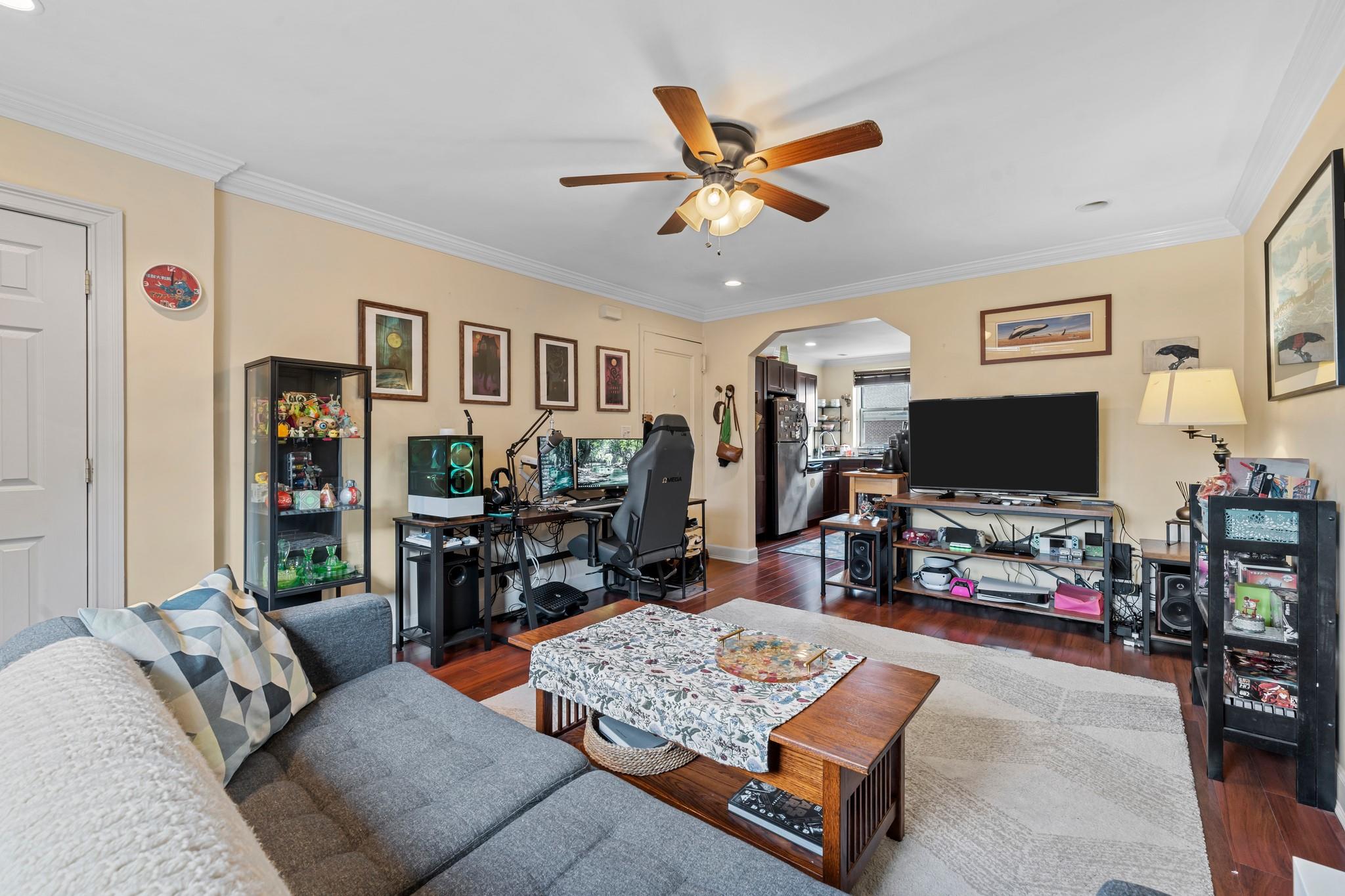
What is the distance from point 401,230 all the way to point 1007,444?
13.5 ft

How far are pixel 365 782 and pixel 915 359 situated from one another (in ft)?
14.4

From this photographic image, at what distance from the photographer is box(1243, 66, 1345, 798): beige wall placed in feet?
6.17

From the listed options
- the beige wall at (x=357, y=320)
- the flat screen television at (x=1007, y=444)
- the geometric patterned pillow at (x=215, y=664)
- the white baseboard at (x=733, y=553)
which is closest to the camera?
the geometric patterned pillow at (x=215, y=664)

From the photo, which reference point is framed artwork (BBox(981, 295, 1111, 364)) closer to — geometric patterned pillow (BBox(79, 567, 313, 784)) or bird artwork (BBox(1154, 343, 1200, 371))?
bird artwork (BBox(1154, 343, 1200, 371))

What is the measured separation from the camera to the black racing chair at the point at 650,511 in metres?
3.44

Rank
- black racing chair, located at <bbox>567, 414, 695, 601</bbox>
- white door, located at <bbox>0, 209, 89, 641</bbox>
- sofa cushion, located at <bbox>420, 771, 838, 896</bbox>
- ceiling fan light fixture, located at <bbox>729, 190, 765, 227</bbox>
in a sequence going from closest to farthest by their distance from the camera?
sofa cushion, located at <bbox>420, 771, 838, 896</bbox> → white door, located at <bbox>0, 209, 89, 641</bbox> → ceiling fan light fixture, located at <bbox>729, 190, 765, 227</bbox> → black racing chair, located at <bbox>567, 414, 695, 601</bbox>

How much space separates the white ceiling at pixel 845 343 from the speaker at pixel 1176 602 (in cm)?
326

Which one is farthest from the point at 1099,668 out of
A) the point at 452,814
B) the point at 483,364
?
the point at 483,364

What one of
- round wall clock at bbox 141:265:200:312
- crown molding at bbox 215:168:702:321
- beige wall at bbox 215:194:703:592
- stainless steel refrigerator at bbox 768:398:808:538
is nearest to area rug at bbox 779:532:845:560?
stainless steel refrigerator at bbox 768:398:808:538

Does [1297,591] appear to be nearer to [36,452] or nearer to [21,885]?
[21,885]

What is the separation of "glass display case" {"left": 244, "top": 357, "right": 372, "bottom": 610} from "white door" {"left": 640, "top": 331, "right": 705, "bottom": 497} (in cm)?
259

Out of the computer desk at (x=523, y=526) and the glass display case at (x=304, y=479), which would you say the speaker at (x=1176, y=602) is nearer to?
the computer desk at (x=523, y=526)

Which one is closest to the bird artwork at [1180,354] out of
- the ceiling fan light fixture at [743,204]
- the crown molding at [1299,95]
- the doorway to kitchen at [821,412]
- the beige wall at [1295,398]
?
the beige wall at [1295,398]

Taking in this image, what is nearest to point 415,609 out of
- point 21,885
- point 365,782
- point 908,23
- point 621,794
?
point 365,782
